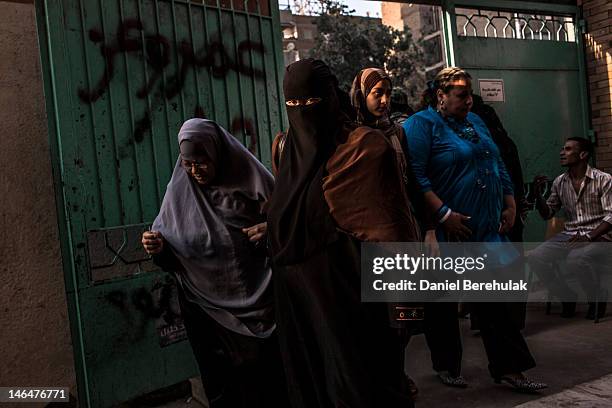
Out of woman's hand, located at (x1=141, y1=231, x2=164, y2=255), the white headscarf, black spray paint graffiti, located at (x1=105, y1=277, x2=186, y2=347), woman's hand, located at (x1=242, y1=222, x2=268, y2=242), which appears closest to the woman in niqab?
woman's hand, located at (x1=242, y1=222, x2=268, y2=242)

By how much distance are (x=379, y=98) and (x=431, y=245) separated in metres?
0.86

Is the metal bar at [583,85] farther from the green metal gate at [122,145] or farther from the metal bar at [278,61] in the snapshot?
the green metal gate at [122,145]

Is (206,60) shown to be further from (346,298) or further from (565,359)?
(565,359)

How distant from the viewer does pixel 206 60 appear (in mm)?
3662

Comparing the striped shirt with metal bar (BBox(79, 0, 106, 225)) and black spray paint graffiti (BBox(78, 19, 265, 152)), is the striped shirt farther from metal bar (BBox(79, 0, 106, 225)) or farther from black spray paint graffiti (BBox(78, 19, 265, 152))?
metal bar (BBox(79, 0, 106, 225))

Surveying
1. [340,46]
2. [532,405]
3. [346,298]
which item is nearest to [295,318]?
[346,298]

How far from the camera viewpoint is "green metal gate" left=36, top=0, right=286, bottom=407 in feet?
10.2

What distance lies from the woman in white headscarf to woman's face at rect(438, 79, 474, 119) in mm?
1136

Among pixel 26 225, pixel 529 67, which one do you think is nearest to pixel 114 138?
pixel 26 225

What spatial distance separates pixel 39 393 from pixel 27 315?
449 mm

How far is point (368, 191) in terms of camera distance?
1.98m

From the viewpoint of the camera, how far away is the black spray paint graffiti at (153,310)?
330cm

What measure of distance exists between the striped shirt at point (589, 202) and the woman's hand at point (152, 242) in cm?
335

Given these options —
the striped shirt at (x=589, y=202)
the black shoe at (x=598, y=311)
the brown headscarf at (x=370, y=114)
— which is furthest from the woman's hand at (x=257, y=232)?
the black shoe at (x=598, y=311)
